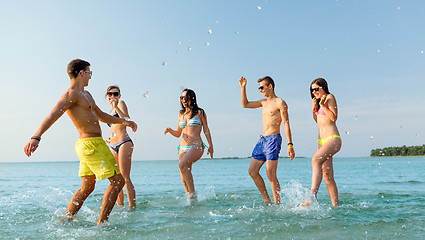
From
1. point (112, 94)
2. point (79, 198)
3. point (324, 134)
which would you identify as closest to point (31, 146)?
point (79, 198)

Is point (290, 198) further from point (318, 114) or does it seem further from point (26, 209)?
point (26, 209)

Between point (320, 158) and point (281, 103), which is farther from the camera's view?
point (281, 103)

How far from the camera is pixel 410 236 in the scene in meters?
4.46

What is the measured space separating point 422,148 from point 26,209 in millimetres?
101600

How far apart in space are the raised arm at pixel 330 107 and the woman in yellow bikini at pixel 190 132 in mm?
2532

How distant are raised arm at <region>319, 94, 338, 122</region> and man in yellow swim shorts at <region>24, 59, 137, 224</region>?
3.55 m

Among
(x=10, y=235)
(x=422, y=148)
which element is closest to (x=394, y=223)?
(x=10, y=235)

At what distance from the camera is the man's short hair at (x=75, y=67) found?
518cm

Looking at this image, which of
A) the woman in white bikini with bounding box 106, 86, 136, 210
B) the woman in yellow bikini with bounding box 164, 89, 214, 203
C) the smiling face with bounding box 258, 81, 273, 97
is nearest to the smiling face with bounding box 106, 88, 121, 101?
the woman in white bikini with bounding box 106, 86, 136, 210

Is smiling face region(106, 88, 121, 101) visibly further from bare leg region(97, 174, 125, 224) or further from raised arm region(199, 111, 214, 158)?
bare leg region(97, 174, 125, 224)

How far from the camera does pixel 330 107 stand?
20.2 ft

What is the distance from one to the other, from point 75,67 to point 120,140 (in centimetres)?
194

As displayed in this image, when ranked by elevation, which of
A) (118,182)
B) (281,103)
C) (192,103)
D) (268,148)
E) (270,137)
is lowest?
(118,182)

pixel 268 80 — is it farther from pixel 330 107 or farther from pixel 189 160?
pixel 189 160
